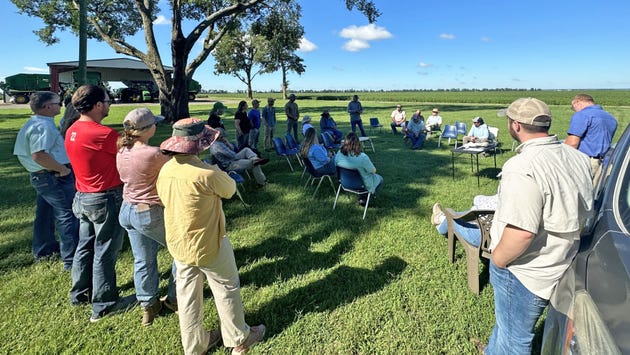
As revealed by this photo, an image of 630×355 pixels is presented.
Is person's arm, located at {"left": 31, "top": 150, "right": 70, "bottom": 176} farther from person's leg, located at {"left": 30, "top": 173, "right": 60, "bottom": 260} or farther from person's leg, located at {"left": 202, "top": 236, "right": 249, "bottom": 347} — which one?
person's leg, located at {"left": 202, "top": 236, "right": 249, "bottom": 347}

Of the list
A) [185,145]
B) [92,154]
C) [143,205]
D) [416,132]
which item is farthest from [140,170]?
[416,132]

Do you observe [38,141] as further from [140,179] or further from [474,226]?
[474,226]

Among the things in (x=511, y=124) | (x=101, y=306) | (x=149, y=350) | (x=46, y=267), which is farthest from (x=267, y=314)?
(x=46, y=267)

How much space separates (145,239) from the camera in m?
2.71

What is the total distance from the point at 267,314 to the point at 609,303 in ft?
8.18

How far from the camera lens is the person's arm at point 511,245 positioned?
162cm

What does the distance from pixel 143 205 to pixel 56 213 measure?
1731 millimetres

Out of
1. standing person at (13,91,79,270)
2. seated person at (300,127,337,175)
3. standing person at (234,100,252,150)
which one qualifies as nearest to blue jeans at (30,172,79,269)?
standing person at (13,91,79,270)

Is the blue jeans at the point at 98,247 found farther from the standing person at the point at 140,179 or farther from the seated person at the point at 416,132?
the seated person at the point at 416,132

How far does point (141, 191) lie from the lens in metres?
2.53

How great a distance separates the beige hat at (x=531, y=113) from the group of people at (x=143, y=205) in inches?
69.6

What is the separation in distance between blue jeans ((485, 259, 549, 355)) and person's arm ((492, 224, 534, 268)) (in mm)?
180

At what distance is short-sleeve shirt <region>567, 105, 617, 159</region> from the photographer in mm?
4895

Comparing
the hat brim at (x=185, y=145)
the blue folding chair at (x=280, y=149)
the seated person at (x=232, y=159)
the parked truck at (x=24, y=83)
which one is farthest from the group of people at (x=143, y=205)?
the parked truck at (x=24, y=83)
